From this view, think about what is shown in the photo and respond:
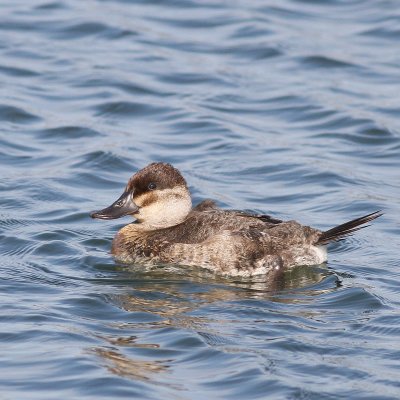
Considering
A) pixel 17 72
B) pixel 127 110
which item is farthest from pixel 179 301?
pixel 17 72

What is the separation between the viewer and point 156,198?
10.4 meters

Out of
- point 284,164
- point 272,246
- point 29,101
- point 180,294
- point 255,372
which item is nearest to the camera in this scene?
point 255,372

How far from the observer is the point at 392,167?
13.8m

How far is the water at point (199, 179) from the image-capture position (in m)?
7.92

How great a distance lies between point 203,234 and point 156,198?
60 cm

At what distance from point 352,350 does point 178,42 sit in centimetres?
1050

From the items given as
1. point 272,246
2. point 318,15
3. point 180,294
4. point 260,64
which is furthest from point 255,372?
point 318,15

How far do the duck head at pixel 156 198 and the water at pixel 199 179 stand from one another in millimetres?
497

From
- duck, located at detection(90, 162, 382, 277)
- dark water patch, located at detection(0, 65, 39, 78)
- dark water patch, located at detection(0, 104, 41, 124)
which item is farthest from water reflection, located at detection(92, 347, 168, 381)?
dark water patch, located at detection(0, 65, 39, 78)

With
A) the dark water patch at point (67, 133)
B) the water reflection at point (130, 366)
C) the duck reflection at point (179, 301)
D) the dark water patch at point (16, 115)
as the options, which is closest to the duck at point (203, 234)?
the duck reflection at point (179, 301)

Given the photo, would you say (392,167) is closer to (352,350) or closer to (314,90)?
(314,90)

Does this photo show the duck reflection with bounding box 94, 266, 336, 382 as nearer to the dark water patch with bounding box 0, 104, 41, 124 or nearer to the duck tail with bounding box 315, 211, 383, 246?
the duck tail with bounding box 315, 211, 383, 246

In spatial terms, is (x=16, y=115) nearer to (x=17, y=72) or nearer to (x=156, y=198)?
(x=17, y=72)

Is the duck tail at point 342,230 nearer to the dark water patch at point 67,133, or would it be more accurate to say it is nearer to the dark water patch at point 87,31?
the dark water patch at point 67,133
